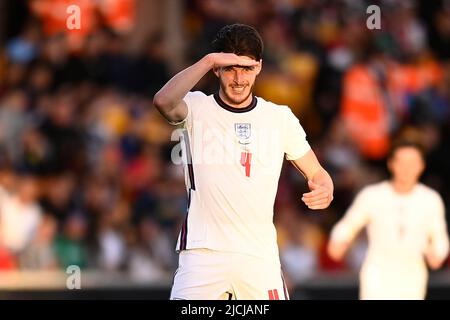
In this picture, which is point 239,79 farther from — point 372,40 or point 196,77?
point 372,40

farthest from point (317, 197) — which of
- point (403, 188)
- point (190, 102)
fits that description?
point (403, 188)

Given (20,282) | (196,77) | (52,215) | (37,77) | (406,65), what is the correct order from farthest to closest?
(406,65) → (37,77) → (52,215) → (20,282) → (196,77)

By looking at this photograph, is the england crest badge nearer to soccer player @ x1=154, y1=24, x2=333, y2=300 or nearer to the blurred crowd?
soccer player @ x1=154, y1=24, x2=333, y2=300

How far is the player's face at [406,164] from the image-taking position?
12312 mm

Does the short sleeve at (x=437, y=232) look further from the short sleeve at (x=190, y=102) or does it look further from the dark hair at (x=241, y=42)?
the dark hair at (x=241, y=42)

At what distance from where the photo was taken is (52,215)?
15.3 metres

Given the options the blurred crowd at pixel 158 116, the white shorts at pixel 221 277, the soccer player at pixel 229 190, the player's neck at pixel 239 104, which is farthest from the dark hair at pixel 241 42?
the blurred crowd at pixel 158 116

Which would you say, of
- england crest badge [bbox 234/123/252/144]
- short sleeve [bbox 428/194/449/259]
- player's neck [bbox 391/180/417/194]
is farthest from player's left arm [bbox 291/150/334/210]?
player's neck [bbox 391/180/417/194]

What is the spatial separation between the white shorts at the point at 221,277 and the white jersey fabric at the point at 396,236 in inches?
128

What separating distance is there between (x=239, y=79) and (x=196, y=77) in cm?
35

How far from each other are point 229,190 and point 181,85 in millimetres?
752

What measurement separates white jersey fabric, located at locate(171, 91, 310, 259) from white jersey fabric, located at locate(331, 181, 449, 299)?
128 inches

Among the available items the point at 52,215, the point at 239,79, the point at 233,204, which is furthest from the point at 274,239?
the point at 52,215

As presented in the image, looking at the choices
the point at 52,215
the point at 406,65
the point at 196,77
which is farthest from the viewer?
the point at 406,65
